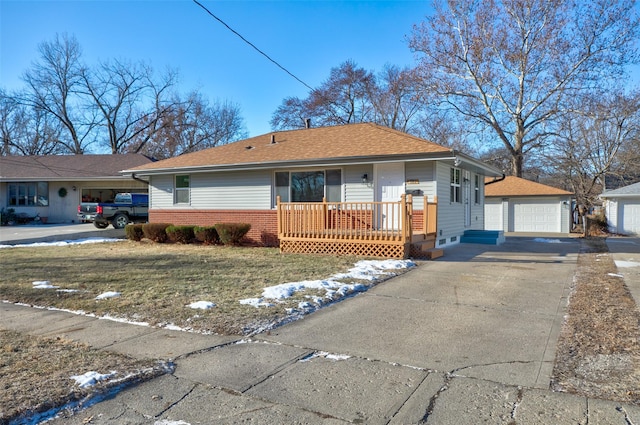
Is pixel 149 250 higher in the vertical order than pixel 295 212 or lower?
lower

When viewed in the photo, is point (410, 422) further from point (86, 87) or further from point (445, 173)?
point (86, 87)

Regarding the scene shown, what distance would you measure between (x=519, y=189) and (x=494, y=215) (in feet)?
6.30

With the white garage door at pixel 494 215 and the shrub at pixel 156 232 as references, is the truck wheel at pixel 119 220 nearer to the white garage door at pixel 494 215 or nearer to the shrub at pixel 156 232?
the shrub at pixel 156 232

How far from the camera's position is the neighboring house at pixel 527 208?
23.7 meters

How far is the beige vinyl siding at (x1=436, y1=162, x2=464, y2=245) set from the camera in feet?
41.9

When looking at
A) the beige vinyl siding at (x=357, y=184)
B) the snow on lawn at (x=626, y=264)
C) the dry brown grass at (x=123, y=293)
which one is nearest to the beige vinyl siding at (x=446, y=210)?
the beige vinyl siding at (x=357, y=184)

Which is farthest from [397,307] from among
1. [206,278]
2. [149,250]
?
[149,250]

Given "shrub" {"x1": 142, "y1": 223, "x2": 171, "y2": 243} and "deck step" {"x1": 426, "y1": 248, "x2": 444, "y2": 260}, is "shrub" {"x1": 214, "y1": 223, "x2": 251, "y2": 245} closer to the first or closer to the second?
"shrub" {"x1": 142, "y1": 223, "x2": 171, "y2": 243}

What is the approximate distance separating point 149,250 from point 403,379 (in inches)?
443

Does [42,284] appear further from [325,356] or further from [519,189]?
[519,189]

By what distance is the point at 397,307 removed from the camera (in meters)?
6.16

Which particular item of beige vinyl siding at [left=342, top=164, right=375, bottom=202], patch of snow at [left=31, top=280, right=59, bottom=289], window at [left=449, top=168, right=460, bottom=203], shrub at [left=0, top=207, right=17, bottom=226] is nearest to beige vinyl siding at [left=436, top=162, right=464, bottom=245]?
window at [left=449, top=168, right=460, bottom=203]

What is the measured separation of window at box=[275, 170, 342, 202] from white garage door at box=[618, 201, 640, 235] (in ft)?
58.6

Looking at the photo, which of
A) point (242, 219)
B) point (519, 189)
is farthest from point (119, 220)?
point (519, 189)
